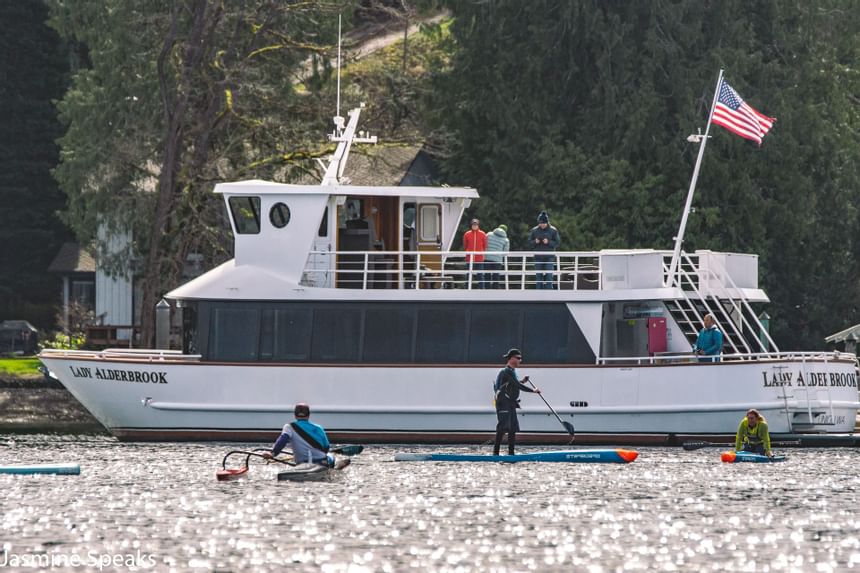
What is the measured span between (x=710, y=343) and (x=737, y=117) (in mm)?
4940

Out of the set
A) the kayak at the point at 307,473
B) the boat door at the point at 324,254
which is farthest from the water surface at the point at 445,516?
the boat door at the point at 324,254

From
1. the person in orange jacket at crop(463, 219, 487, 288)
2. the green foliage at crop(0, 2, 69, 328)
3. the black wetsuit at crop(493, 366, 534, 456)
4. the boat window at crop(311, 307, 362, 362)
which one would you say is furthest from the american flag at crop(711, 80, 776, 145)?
the green foliage at crop(0, 2, 69, 328)

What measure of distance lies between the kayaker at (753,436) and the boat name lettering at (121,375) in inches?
419

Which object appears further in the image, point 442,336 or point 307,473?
point 442,336

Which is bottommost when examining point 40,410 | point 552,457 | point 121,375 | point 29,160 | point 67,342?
point 552,457

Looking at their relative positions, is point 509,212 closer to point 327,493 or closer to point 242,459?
point 242,459

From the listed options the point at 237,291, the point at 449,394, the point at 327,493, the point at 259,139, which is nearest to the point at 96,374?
the point at 237,291

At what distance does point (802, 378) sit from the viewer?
103ft

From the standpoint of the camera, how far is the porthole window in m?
33.5

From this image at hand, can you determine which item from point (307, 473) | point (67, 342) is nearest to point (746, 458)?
point (307, 473)

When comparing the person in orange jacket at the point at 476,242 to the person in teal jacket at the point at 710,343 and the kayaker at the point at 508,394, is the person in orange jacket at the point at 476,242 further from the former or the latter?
the kayaker at the point at 508,394

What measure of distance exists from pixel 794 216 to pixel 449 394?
19.0m

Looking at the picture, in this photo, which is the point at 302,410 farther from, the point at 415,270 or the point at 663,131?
the point at 663,131

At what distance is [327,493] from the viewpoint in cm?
2430
